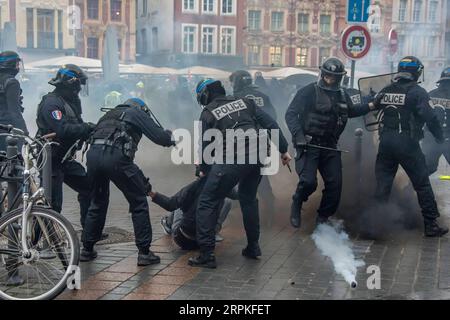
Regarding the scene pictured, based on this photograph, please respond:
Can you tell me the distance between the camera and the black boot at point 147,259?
6058mm

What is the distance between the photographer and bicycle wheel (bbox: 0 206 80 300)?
5000 millimetres

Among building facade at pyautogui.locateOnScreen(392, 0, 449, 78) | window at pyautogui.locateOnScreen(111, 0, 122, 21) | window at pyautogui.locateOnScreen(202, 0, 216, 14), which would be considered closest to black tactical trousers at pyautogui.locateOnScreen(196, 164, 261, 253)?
building facade at pyautogui.locateOnScreen(392, 0, 449, 78)

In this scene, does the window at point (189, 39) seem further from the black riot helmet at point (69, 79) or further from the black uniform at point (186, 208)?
the black uniform at point (186, 208)

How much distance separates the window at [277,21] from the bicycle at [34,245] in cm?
2590

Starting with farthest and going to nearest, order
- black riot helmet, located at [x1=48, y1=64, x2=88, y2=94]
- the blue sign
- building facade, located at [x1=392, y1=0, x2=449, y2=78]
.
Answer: building facade, located at [x1=392, y1=0, x2=449, y2=78] → the blue sign → black riot helmet, located at [x1=48, y1=64, x2=88, y2=94]

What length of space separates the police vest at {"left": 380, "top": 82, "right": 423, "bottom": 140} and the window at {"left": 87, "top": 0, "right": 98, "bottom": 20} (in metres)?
46.2

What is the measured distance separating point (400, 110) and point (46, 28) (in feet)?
139

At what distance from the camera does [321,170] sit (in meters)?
7.13

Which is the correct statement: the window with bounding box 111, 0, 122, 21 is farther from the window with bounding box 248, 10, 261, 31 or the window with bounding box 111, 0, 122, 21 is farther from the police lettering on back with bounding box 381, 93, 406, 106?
the police lettering on back with bounding box 381, 93, 406, 106

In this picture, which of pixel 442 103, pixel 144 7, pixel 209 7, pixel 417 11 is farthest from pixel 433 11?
pixel 144 7

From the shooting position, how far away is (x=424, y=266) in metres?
6.11

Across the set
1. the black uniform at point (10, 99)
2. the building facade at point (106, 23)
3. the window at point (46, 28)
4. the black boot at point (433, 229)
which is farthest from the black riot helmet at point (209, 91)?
the building facade at point (106, 23)

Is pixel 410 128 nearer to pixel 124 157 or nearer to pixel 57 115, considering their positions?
pixel 124 157
